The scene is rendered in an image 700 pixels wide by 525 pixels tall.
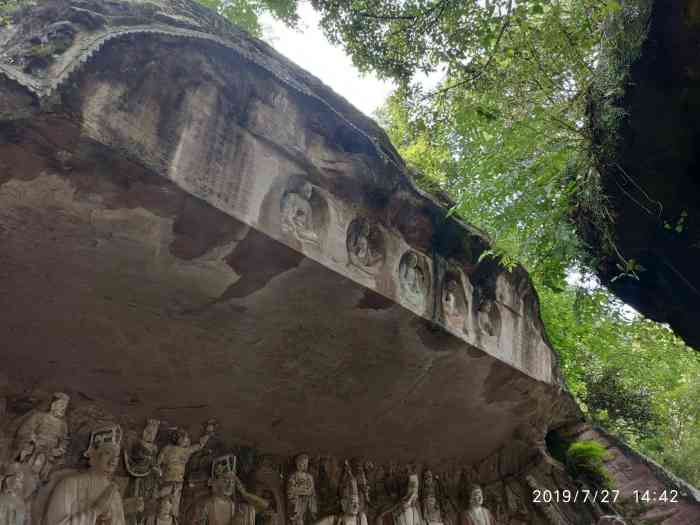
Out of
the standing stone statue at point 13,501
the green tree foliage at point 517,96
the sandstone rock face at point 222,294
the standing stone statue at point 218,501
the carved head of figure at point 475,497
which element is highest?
the green tree foliage at point 517,96

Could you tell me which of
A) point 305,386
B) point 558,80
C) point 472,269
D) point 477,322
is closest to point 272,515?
point 305,386

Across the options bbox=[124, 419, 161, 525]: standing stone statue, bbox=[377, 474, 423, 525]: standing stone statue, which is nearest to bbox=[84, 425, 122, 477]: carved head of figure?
bbox=[124, 419, 161, 525]: standing stone statue

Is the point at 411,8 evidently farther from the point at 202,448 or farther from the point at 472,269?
the point at 202,448

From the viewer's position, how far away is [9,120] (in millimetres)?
2889

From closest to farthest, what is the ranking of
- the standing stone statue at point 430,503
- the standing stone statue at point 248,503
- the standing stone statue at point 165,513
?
the standing stone statue at point 165,513 → the standing stone statue at point 248,503 → the standing stone statue at point 430,503

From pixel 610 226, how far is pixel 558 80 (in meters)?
1.22

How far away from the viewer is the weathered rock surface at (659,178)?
3.49 meters

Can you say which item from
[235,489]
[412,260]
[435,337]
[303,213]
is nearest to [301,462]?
[235,489]

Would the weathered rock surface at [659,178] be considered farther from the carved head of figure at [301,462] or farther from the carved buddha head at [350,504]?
the carved head of figure at [301,462]

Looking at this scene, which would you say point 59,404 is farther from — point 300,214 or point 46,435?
point 300,214

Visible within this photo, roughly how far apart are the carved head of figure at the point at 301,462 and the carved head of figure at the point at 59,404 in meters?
2.11

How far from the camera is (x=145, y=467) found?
446 cm

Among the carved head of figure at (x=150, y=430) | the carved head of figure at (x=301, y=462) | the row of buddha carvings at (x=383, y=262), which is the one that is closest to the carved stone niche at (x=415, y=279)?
the row of buddha carvings at (x=383, y=262)

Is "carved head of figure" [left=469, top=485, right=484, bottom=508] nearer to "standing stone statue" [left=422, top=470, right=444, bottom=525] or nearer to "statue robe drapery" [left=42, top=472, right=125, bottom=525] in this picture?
"standing stone statue" [left=422, top=470, right=444, bottom=525]
